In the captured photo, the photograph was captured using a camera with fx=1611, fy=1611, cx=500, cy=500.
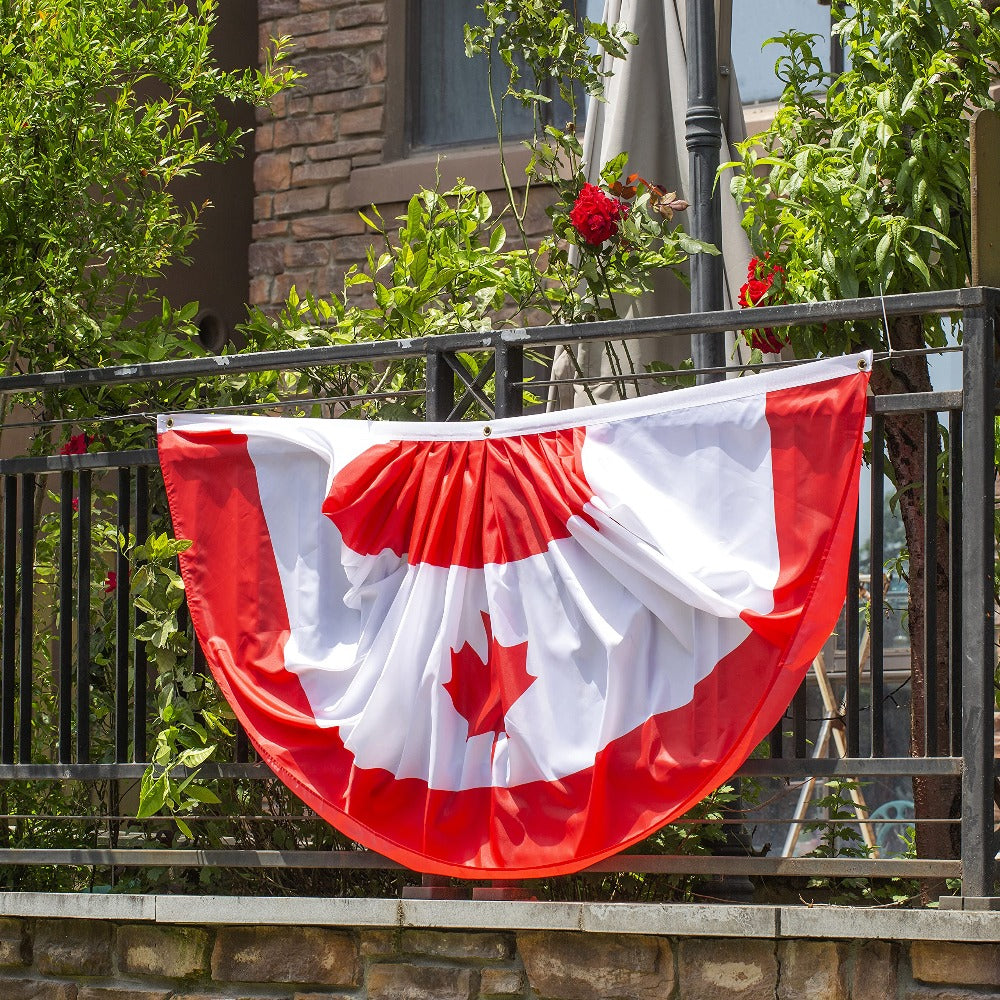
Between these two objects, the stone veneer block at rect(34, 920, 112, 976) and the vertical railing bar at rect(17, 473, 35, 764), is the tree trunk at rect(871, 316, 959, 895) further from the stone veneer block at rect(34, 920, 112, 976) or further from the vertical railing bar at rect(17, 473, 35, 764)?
the vertical railing bar at rect(17, 473, 35, 764)

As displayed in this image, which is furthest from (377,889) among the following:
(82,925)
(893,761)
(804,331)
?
(804,331)

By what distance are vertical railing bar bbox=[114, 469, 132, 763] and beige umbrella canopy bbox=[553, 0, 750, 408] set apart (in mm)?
1589

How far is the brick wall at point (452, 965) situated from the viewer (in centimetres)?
326

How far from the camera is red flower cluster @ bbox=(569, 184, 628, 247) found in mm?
4426

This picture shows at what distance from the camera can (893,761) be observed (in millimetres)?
3346

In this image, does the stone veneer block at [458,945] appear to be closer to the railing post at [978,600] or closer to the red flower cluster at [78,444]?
the railing post at [978,600]

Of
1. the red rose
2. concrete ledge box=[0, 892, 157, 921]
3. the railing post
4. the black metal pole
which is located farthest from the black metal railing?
the black metal pole

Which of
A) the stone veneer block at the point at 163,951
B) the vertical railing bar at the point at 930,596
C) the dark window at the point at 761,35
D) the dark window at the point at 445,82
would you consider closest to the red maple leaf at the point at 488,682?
the vertical railing bar at the point at 930,596

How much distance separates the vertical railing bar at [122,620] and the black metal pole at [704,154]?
1.66 meters

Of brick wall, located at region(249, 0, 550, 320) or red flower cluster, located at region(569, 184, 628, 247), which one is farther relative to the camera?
brick wall, located at region(249, 0, 550, 320)

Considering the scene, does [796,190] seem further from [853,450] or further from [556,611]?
[556,611]

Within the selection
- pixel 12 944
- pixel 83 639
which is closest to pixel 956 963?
pixel 83 639

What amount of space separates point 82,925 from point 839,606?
214cm

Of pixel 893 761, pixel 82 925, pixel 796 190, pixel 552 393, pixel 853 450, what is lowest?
pixel 82 925
